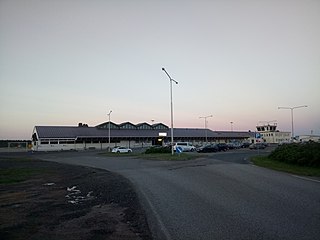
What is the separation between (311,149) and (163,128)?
86.5m

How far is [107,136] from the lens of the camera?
287ft

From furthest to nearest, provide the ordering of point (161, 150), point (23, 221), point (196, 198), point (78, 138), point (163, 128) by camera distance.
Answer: point (163, 128)
point (78, 138)
point (161, 150)
point (196, 198)
point (23, 221)

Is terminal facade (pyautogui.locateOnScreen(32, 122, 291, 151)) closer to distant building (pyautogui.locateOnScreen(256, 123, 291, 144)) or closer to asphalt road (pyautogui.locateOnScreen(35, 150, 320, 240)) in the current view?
distant building (pyautogui.locateOnScreen(256, 123, 291, 144))

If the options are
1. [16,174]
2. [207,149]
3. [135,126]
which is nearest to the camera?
[16,174]

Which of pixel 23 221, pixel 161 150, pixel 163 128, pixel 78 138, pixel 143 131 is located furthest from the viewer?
pixel 163 128

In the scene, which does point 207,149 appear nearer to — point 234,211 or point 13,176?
point 13,176

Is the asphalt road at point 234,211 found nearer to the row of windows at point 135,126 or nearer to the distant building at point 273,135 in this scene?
the row of windows at point 135,126

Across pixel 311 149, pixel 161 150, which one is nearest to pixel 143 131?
pixel 161 150

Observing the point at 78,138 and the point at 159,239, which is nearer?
the point at 159,239

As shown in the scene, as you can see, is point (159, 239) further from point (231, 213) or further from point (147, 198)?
point (147, 198)

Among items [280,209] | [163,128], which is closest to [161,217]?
[280,209]

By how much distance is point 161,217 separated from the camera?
805cm

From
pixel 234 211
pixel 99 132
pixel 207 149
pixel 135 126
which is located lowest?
pixel 207 149

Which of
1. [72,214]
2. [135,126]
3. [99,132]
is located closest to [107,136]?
[99,132]
